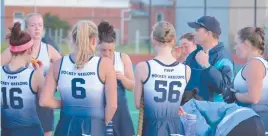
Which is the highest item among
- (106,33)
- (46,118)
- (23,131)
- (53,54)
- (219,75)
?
(106,33)

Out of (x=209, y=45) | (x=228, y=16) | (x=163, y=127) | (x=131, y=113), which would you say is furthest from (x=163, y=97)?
(x=228, y=16)

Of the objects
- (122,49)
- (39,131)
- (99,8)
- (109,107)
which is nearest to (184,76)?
(109,107)

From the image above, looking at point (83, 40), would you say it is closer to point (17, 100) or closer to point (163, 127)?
point (17, 100)

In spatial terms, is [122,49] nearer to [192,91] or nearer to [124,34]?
[124,34]

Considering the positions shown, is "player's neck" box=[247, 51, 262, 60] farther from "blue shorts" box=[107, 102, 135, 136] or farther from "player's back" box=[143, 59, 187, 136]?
"blue shorts" box=[107, 102, 135, 136]

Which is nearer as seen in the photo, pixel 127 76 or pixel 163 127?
pixel 163 127

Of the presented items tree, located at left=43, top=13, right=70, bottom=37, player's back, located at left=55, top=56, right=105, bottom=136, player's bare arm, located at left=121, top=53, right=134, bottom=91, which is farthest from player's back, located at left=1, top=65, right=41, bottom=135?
tree, located at left=43, top=13, right=70, bottom=37

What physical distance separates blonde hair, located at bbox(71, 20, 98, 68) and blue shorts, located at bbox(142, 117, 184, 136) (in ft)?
2.53

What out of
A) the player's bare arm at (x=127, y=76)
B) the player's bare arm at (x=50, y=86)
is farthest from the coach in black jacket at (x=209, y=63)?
the player's bare arm at (x=50, y=86)

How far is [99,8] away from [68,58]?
29.5 metres

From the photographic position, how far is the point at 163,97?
17.0 feet

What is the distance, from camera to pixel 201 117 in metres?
5.01

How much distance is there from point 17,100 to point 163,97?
1123 mm

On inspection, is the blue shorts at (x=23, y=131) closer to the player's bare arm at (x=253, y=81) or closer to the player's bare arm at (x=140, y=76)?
the player's bare arm at (x=140, y=76)
